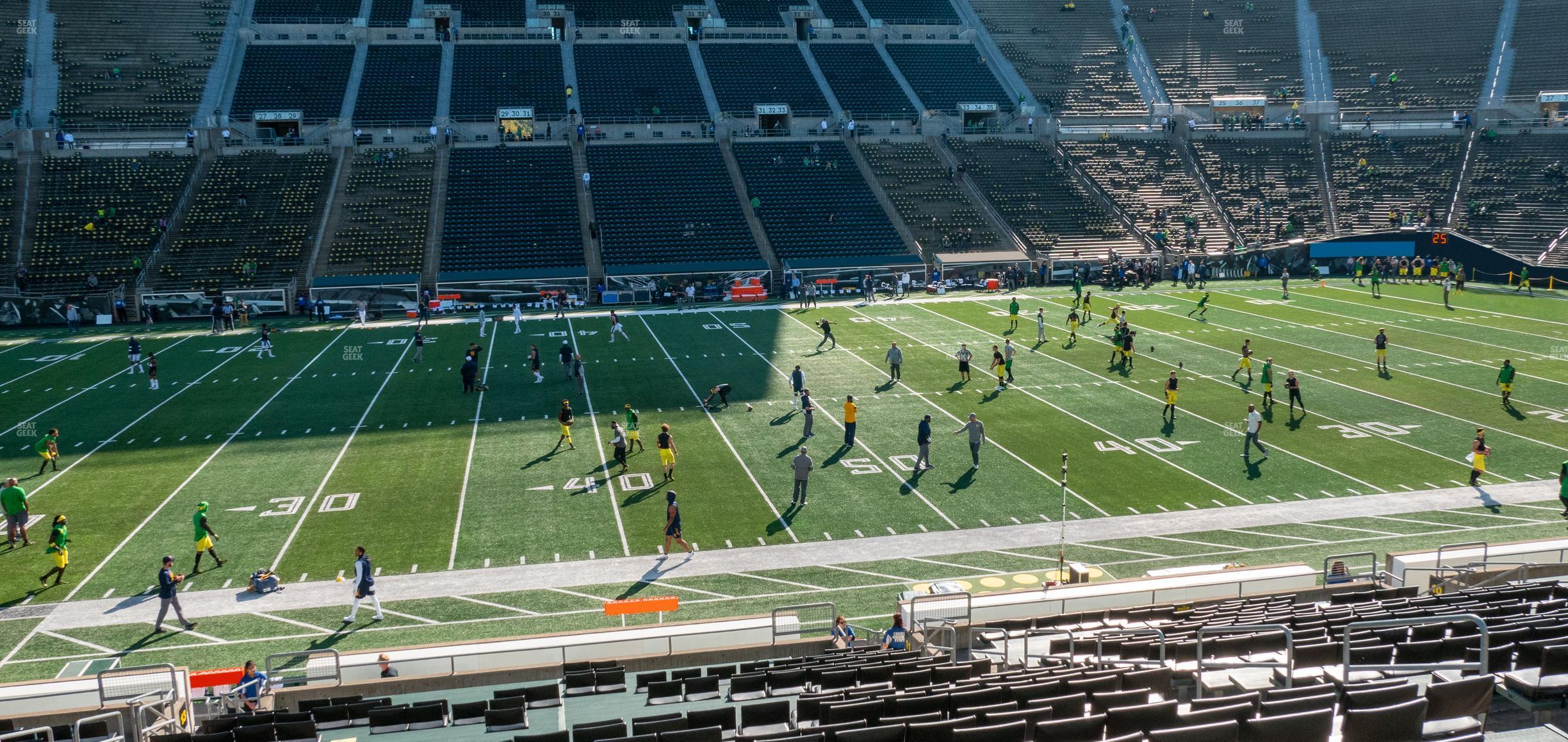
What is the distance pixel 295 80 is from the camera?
67.7 metres

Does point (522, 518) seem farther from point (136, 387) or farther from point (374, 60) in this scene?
point (374, 60)

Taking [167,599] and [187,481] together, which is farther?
[187,481]

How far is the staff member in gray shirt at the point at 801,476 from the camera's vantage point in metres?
22.7

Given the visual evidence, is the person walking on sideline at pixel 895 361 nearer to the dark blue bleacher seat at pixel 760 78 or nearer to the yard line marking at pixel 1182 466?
the yard line marking at pixel 1182 466

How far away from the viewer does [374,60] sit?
70.8m

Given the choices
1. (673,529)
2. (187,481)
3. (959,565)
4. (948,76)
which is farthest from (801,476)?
(948,76)

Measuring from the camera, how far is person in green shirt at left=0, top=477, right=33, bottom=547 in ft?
68.5

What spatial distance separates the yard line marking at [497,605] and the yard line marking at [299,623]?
6.88 feet

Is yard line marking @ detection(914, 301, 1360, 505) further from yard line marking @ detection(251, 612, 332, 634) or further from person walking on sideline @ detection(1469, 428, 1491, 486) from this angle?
yard line marking @ detection(251, 612, 332, 634)

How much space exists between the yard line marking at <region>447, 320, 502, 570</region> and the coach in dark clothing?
400mm

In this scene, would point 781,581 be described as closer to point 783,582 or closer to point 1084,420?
point 783,582

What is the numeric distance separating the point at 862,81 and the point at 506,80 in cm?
2353

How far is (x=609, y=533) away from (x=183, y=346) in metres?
27.8

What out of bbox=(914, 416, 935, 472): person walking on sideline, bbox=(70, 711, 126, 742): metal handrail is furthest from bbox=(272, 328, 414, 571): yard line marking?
bbox=(914, 416, 935, 472): person walking on sideline
